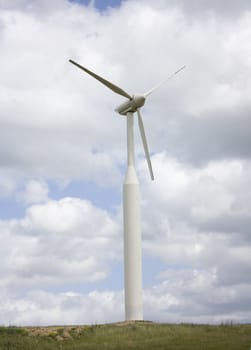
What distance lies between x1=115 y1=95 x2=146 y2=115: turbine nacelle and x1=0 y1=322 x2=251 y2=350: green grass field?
17.8 meters

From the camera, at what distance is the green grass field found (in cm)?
4128

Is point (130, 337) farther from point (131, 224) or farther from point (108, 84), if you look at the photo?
point (108, 84)

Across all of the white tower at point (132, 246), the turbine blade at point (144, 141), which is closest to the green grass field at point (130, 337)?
the white tower at point (132, 246)

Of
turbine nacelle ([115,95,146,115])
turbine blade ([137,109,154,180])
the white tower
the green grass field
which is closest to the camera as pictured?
the green grass field

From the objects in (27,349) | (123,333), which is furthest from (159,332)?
(27,349)

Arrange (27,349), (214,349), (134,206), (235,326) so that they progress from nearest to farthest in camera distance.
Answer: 1. (214,349)
2. (27,349)
3. (235,326)
4. (134,206)

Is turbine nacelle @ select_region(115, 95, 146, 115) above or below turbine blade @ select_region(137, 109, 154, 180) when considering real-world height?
above

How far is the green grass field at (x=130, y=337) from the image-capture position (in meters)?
41.3

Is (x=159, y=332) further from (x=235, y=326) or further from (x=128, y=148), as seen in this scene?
(x=128, y=148)

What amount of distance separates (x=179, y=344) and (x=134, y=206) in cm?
1480

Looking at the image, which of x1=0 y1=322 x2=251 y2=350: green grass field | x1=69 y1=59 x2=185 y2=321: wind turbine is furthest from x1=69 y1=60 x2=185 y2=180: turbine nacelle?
x1=0 y1=322 x2=251 y2=350: green grass field

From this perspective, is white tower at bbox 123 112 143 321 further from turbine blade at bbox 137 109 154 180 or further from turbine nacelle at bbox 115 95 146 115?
turbine nacelle at bbox 115 95 146 115

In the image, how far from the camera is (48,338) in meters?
44.8

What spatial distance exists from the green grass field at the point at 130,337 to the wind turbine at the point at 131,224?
2.49 m
